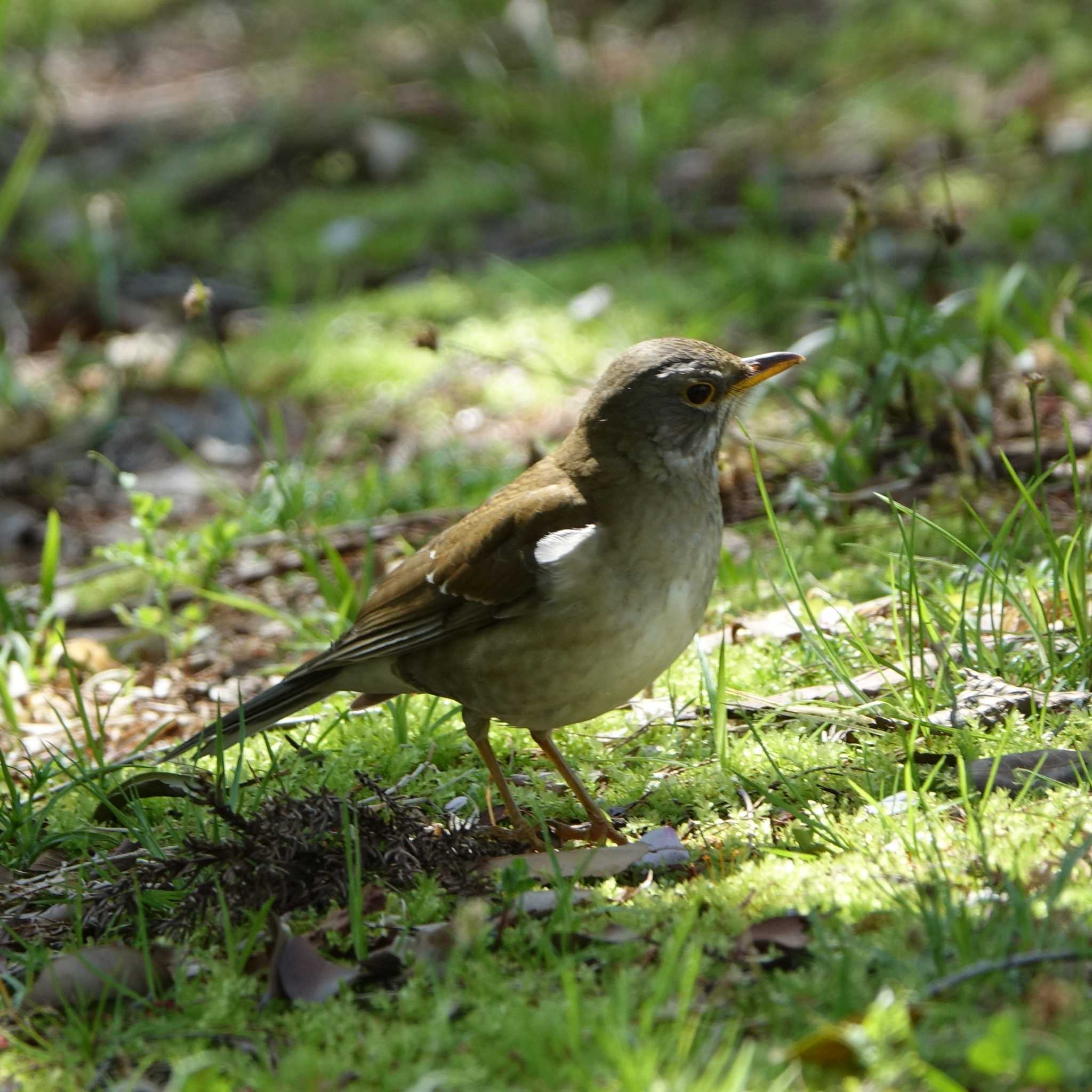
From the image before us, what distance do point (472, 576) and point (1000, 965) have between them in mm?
1983

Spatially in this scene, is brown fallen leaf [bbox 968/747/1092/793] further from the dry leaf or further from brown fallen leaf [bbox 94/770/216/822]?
brown fallen leaf [bbox 94/770/216/822]

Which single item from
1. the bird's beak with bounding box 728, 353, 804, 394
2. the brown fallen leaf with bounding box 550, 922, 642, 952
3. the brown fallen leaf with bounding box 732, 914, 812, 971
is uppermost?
the bird's beak with bounding box 728, 353, 804, 394

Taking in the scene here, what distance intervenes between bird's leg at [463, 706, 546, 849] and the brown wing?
26 centimetres

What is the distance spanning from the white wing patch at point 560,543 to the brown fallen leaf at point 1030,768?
119cm

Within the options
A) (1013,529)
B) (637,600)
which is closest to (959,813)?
(637,600)

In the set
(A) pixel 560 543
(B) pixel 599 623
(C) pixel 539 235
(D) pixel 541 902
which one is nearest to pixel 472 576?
(A) pixel 560 543

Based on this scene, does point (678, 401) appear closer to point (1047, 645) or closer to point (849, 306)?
point (1047, 645)

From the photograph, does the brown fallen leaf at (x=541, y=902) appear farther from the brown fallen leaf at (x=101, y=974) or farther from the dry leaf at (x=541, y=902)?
the brown fallen leaf at (x=101, y=974)

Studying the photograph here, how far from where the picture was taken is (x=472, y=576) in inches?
158

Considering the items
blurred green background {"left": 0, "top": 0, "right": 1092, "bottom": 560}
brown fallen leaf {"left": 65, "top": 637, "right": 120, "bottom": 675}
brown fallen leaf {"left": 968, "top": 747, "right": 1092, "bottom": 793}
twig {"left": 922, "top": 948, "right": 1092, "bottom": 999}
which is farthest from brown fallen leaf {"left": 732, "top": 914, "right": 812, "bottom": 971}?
brown fallen leaf {"left": 65, "top": 637, "right": 120, "bottom": 675}

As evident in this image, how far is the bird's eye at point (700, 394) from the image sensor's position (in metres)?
4.08

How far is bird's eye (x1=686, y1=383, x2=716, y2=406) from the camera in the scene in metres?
4.08

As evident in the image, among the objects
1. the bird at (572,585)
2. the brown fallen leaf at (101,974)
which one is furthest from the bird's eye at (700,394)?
the brown fallen leaf at (101,974)

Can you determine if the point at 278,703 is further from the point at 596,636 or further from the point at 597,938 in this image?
the point at 597,938
